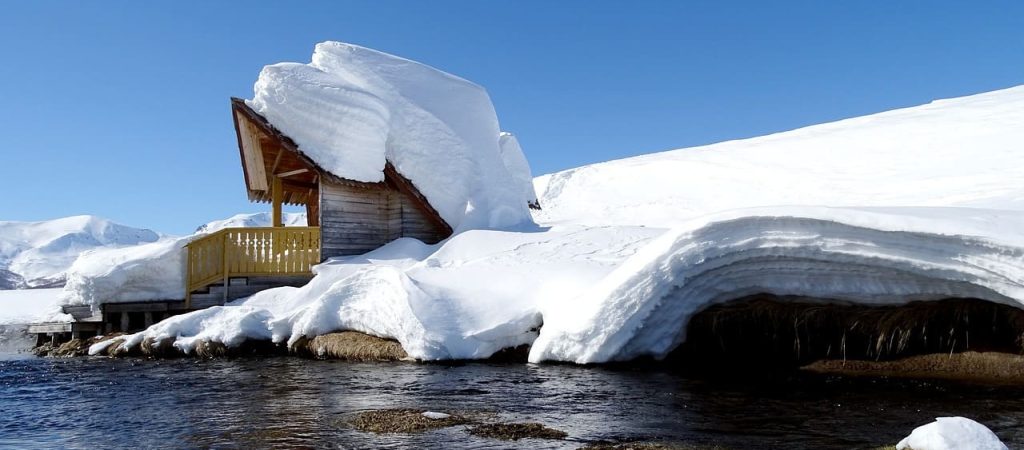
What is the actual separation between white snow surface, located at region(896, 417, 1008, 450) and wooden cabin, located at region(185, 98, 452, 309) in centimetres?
1443

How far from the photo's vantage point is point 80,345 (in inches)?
613

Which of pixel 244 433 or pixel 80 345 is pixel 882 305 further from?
pixel 80 345

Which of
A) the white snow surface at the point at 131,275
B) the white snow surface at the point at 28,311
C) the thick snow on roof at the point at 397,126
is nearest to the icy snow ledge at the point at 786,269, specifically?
the thick snow on roof at the point at 397,126

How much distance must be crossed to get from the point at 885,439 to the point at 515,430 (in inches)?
116

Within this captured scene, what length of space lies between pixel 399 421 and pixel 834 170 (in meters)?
34.7

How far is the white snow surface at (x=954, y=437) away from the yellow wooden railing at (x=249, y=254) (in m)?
14.4

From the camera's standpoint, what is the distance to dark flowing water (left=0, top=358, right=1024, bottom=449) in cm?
608

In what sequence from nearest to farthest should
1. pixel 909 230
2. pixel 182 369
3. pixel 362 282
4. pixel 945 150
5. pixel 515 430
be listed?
pixel 515 430
pixel 909 230
pixel 182 369
pixel 362 282
pixel 945 150

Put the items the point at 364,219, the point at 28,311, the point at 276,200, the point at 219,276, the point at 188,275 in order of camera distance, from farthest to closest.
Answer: the point at 28,311
the point at 276,200
the point at 364,219
the point at 219,276
the point at 188,275

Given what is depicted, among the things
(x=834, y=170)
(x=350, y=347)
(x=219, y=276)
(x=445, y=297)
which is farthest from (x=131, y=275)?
(x=834, y=170)

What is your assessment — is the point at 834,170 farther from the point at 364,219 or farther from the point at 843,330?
the point at 843,330

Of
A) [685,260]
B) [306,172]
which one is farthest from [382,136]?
[685,260]

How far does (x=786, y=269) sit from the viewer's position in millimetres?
9742

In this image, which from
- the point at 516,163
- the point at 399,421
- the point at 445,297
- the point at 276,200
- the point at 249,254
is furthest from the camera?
the point at 516,163
